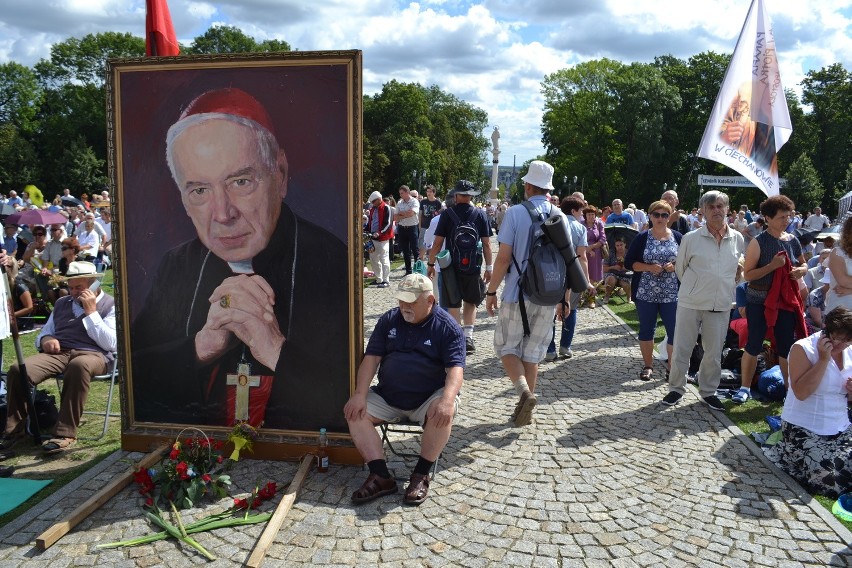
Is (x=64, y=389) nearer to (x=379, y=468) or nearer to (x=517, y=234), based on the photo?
(x=379, y=468)

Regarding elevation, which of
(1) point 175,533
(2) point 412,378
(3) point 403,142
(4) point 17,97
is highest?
(4) point 17,97

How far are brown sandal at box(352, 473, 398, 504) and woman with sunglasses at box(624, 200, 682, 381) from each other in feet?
12.0

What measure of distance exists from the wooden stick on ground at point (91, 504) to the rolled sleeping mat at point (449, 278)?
3.63 m

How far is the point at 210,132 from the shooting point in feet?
14.6

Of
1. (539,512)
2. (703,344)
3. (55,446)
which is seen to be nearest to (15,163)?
(55,446)

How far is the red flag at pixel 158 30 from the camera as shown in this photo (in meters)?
5.04

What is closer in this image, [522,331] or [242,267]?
[242,267]

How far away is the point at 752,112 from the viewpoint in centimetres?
767

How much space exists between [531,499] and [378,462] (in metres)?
1.02

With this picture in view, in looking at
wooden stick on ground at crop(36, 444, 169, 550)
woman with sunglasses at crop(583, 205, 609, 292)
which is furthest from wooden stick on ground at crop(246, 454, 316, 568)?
woman with sunglasses at crop(583, 205, 609, 292)

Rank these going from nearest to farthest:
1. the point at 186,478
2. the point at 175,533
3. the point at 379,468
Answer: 1. the point at 175,533
2. the point at 186,478
3. the point at 379,468

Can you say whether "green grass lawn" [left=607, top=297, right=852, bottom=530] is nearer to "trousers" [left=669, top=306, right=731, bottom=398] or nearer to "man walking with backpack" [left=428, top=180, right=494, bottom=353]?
"trousers" [left=669, top=306, right=731, bottom=398]

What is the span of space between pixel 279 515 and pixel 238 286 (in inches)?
64.4

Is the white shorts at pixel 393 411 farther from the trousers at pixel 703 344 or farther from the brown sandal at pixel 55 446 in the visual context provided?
the trousers at pixel 703 344
